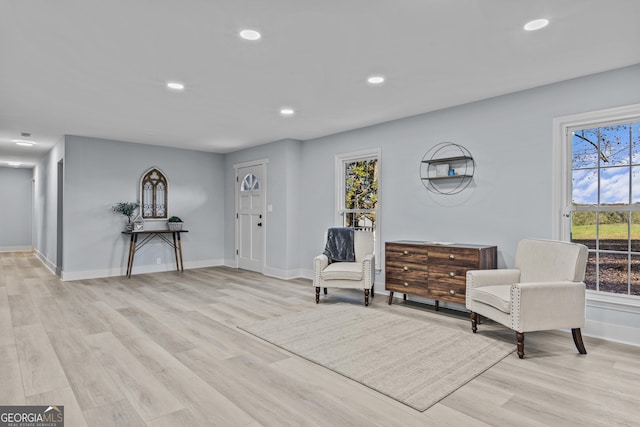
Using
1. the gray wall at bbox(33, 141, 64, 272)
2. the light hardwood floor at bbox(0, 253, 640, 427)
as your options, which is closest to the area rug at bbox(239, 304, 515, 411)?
the light hardwood floor at bbox(0, 253, 640, 427)

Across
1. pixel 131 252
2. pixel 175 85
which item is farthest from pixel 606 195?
pixel 131 252

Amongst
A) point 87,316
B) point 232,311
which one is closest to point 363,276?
point 232,311

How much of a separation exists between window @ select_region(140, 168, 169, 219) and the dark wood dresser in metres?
4.57

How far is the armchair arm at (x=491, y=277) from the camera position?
11.3ft

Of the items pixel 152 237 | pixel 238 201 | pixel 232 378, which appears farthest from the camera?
pixel 238 201

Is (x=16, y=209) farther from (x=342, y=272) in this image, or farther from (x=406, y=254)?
(x=406, y=254)

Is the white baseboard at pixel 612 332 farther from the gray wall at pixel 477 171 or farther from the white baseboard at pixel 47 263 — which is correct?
the white baseboard at pixel 47 263

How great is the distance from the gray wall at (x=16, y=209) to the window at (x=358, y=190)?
9619 millimetres

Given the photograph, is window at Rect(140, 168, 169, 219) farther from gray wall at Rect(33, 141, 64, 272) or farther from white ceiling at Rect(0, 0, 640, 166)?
white ceiling at Rect(0, 0, 640, 166)

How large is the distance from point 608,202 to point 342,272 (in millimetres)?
2744

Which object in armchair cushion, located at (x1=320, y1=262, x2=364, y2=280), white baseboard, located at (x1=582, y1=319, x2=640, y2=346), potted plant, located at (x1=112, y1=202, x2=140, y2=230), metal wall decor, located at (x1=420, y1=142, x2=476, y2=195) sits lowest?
white baseboard, located at (x1=582, y1=319, x2=640, y2=346)

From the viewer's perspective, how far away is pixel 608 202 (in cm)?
332

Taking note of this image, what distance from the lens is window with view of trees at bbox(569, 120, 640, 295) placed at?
10.5ft

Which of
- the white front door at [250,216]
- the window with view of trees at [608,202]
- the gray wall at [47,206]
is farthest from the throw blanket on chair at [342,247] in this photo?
the gray wall at [47,206]
